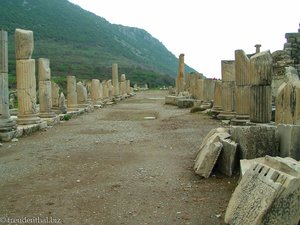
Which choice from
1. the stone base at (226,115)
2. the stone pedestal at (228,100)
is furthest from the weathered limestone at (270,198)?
the stone pedestal at (228,100)

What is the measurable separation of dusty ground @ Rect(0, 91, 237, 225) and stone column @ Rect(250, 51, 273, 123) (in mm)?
1761

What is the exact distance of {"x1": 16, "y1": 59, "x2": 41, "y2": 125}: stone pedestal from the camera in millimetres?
13156

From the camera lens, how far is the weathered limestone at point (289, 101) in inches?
300

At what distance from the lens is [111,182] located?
6.78 m

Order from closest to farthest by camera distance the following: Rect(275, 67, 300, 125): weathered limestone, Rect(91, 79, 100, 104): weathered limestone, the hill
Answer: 1. Rect(275, 67, 300, 125): weathered limestone
2. Rect(91, 79, 100, 104): weathered limestone
3. the hill

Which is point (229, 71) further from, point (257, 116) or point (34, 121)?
point (34, 121)

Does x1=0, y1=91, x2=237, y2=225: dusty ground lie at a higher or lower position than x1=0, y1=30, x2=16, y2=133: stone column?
lower

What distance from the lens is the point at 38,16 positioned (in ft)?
301

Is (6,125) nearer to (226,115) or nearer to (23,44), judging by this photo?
(23,44)

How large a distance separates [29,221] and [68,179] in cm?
195

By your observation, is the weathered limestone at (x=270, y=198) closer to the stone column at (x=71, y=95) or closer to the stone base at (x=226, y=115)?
the stone base at (x=226, y=115)

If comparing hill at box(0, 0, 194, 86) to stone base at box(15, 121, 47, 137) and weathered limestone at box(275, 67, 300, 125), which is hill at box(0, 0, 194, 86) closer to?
stone base at box(15, 121, 47, 137)

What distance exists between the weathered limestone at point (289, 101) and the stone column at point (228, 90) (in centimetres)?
653

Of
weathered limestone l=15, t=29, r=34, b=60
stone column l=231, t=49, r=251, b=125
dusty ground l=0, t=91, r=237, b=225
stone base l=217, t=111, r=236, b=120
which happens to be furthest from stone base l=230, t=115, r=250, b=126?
weathered limestone l=15, t=29, r=34, b=60
